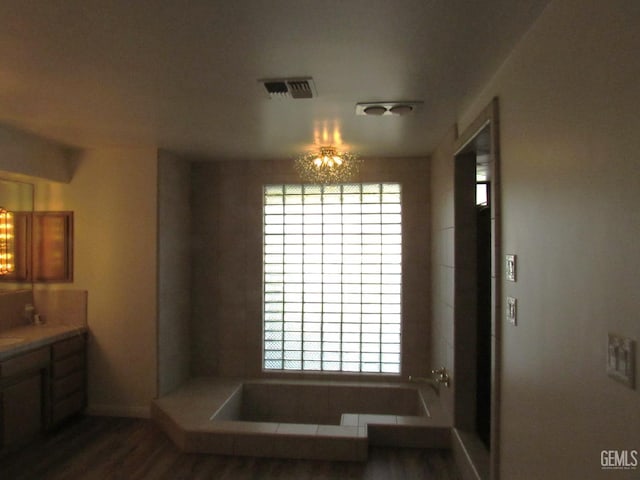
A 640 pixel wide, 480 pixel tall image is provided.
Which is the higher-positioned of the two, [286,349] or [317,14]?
[317,14]

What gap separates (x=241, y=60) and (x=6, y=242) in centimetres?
308

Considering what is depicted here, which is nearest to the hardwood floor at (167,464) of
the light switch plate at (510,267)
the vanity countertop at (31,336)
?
the vanity countertop at (31,336)

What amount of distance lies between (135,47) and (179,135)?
1.49m

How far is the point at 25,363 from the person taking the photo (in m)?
3.00

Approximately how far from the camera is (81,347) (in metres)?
3.60

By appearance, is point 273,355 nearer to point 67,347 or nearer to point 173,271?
point 173,271

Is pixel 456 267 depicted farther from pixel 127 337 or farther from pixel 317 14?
pixel 127 337

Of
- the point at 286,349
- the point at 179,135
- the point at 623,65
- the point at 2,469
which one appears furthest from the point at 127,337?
the point at 623,65

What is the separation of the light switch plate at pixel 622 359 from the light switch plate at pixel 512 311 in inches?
26.3

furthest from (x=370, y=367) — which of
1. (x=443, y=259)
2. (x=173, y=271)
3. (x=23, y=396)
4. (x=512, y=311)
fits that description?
(x=23, y=396)

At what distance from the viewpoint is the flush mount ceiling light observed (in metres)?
2.42

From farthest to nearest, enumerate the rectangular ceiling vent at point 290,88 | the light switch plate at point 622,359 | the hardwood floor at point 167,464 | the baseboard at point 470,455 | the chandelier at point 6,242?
the chandelier at point 6,242, the hardwood floor at point 167,464, the baseboard at point 470,455, the rectangular ceiling vent at point 290,88, the light switch plate at point 622,359

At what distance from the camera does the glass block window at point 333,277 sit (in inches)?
159

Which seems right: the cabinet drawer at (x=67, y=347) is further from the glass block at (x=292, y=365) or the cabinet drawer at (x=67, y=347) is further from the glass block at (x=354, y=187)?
the glass block at (x=354, y=187)
